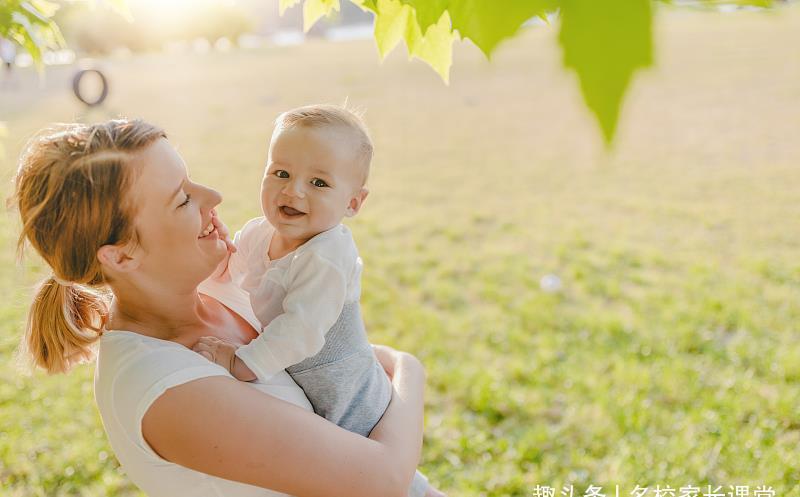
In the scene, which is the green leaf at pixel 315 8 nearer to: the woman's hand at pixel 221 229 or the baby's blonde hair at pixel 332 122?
the baby's blonde hair at pixel 332 122

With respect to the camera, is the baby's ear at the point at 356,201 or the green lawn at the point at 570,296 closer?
the baby's ear at the point at 356,201

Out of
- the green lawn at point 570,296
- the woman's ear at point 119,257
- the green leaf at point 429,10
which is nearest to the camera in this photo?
the green leaf at point 429,10

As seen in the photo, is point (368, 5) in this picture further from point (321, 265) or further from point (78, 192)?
point (78, 192)

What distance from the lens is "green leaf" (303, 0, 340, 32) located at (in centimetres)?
185

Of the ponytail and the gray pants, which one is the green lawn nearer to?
the ponytail

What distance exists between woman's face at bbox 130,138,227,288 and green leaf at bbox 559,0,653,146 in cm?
107

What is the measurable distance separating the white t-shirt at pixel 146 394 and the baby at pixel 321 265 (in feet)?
0.42

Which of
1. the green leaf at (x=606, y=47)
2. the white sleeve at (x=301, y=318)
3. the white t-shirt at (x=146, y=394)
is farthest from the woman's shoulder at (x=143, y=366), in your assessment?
the green leaf at (x=606, y=47)

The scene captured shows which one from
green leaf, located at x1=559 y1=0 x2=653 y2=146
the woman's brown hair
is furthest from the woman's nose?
green leaf, located at x1=559 y1=0 x2=653 y2=146

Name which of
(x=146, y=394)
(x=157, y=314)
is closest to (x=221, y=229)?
(x=157, y=314)

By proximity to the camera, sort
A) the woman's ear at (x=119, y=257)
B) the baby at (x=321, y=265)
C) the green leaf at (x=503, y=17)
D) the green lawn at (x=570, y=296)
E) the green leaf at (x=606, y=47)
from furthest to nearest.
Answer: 1. the green lawn at (x=570, y=296)
2. the baby at (x=321, y=265)
3. the woman's ear at (x=119, y=257)
4. the green leaf at (x=503, y=17)
5. the green leaf at (x=606, y=47)

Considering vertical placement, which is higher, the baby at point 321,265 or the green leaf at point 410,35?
the green leaf at point 410,35

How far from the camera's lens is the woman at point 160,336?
1.44 meters

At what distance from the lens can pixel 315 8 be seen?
186 centimetres
